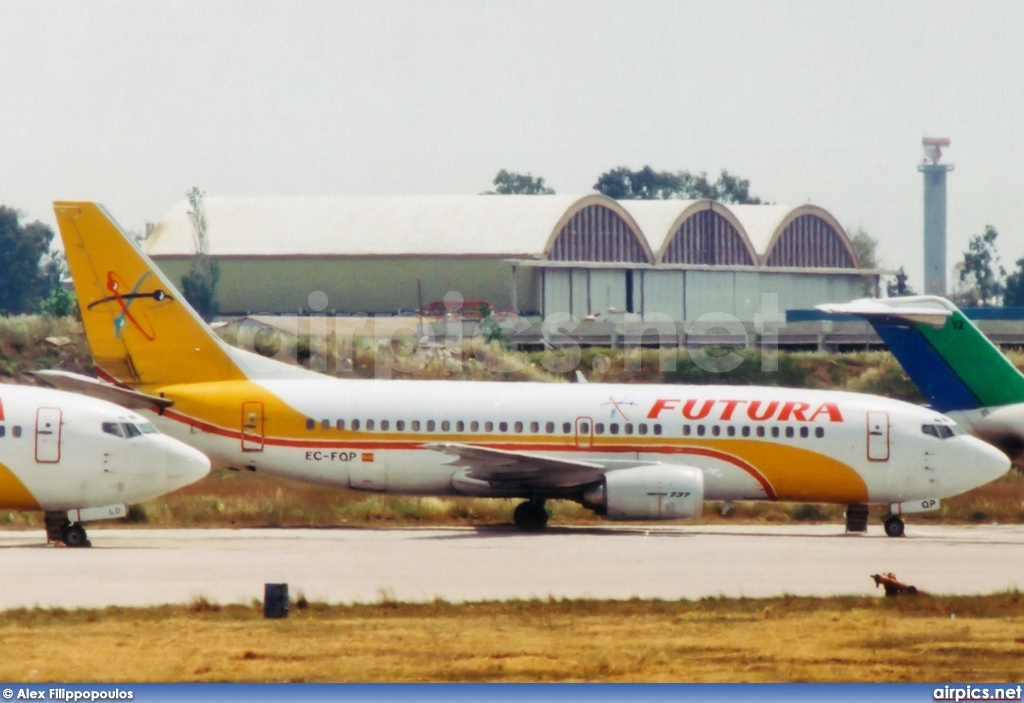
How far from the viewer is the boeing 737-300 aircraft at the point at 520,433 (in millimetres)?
35281

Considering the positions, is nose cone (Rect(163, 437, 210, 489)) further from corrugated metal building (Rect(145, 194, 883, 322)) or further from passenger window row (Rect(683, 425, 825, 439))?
corrugated metal building (Rect(145, 194, 883, 322))

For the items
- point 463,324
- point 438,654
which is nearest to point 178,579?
point 438,654

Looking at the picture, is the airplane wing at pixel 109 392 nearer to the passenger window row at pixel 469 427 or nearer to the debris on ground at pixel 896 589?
the passenger window row at pixel 469 427

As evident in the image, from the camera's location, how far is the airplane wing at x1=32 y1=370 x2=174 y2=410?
35.1 m

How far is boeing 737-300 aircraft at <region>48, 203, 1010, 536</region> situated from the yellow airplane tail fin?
4 centimetres

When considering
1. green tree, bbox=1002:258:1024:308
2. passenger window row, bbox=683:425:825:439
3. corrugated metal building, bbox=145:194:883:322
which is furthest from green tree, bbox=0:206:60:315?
passenger window row, bbox=683:425:825:439

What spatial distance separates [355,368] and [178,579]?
1364 inches

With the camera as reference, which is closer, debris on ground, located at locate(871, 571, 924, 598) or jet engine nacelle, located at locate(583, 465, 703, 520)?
debris on ground, located at locate(871, 571, 924, 598)

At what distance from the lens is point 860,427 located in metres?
35.6

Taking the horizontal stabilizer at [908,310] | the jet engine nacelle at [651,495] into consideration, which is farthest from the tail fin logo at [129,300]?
the horizontal stabilizer at [908,310]

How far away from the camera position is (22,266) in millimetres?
120750

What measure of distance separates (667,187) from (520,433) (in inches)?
5209

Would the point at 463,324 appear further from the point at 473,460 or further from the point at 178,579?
the point at 178,579

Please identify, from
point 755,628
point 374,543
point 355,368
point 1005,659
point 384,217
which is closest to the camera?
point 1005,659
